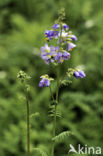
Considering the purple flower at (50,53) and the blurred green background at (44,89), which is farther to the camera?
the blurred green background at (44,89)

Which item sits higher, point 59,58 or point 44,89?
point 44,89

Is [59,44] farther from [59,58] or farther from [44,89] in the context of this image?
[44,89]

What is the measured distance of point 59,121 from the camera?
4.15m

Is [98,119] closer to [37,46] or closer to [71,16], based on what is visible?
[37,46]

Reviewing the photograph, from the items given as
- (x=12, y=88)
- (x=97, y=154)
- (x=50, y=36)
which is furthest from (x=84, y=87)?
(x=50, y=36)

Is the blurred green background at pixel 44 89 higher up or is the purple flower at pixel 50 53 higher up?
the blurred green background at pixel 44 89

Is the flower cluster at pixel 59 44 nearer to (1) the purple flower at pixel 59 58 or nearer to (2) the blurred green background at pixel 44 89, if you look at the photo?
(1) the purple flower at pixel 59 58

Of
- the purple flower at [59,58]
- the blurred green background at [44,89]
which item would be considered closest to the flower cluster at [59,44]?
the purple flower at [59,58]

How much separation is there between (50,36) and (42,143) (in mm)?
2127

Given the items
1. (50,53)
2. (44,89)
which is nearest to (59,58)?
(50,53)

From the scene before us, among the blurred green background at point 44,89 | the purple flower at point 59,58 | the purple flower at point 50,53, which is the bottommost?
the purple flower at point 59,58

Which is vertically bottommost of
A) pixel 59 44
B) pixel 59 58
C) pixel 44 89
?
pixel 59 58

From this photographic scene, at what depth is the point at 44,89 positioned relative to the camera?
→ 477 centimetres

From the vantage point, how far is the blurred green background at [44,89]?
12.8 feet
